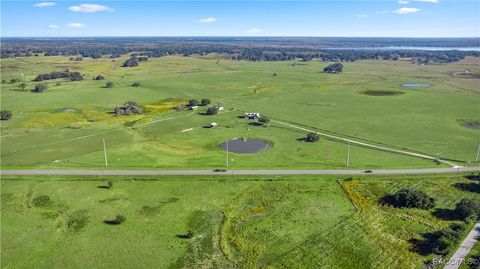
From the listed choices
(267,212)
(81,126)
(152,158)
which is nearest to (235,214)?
(267,212)

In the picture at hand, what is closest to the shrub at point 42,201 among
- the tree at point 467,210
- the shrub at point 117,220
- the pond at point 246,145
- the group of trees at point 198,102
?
the shrub at point 117,220

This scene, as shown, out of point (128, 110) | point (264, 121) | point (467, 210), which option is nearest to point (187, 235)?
point (467, 210)

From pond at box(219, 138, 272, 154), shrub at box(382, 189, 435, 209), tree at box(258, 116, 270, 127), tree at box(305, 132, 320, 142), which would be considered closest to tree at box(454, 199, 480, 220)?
shrub at box(382, 189, 435, 209)

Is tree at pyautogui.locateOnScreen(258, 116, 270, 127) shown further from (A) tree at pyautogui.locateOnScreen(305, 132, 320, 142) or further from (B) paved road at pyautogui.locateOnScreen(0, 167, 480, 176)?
(B) paved road at pyautogui.locateOnScreen(0, 167, 480, 176)

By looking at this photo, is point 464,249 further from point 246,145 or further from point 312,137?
point 246,145

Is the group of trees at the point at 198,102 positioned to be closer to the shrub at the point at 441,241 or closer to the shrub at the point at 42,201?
the shrub at the point at 42,201
